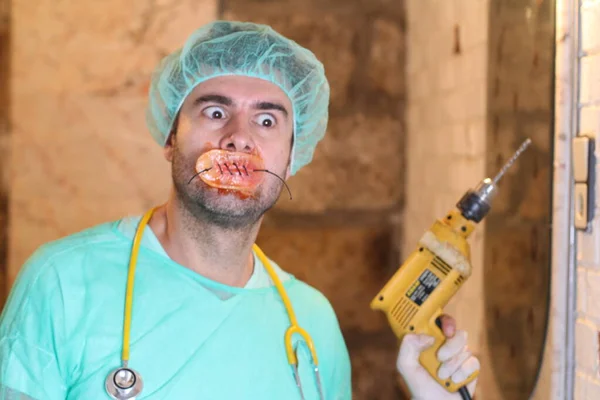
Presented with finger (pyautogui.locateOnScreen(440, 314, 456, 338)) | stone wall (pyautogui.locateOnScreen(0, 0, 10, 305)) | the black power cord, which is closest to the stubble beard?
finger (pyautogui.locateOnScreen(440, 314, 456, 338))

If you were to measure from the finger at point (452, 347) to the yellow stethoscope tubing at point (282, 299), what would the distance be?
0.26 metres

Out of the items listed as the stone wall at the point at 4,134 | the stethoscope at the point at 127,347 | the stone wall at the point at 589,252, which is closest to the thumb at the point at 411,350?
the stethoscope at the point at 127,347

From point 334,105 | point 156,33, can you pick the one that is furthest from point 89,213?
point 334,105

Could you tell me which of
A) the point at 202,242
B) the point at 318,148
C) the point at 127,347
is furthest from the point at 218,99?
the point at 318,148

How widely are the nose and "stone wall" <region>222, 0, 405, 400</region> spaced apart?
959 mm

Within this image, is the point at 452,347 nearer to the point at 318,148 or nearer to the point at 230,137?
the point at 230,137

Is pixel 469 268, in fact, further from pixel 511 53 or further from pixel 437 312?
pixel 511 53

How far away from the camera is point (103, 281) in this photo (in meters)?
1.30

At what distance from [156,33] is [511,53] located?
1217 mm

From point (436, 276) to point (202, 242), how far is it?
1.57 ft

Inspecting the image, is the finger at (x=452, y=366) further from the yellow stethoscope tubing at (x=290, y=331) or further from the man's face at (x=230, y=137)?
the man's face at (x=230, y=137)

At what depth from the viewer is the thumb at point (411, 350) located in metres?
1.39

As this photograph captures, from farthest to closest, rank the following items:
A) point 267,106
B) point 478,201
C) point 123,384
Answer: point 267,106, point 478,201, point 123,384

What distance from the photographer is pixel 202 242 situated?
4.70 feet
